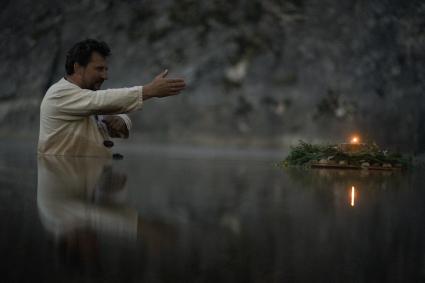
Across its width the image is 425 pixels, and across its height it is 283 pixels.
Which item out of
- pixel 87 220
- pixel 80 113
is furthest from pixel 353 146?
pixel 87 220

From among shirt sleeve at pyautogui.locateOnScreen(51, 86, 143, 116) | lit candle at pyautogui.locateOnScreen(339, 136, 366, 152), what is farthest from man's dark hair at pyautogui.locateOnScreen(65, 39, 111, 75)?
lit candle at pyautogui.locateOnScreen(339, 136, 366, 152)

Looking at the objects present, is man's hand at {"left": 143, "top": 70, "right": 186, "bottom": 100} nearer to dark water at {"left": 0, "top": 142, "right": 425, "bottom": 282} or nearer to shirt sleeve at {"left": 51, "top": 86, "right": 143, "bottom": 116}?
shirt sleeve at {"left": 51, "top": 86, "right": 143, "bottom": 116}

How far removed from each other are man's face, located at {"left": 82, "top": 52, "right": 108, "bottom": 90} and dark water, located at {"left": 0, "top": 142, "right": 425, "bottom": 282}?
2.83 ft

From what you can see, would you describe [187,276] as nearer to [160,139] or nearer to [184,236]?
[184,236]

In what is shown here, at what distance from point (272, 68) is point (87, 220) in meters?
3.79

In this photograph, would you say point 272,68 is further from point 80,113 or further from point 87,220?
point 87,220

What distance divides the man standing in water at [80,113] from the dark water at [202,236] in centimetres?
75

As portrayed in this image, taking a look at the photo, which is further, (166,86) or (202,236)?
(166,86)

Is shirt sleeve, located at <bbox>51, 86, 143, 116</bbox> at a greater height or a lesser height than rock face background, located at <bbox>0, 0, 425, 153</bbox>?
lesser

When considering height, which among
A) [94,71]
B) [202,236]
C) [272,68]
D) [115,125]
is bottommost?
[202,236]

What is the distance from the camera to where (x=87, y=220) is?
0.53 meters

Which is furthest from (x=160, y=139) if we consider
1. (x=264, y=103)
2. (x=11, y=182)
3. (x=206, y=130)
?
(x=11, y=182)

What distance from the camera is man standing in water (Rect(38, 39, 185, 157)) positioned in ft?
5.17

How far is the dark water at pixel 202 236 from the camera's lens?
362mm
